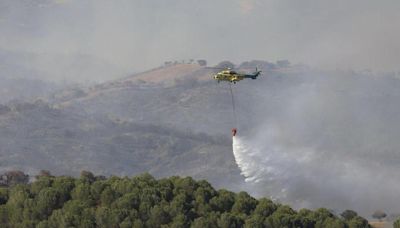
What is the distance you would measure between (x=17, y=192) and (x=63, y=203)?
5.25 m

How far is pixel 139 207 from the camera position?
118000 mm

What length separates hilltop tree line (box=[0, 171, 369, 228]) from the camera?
377ft

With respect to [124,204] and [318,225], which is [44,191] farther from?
[318,225]

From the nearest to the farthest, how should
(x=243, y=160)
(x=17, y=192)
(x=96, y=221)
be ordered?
(x=96, y=221)
(x=17, y=192)
(x=243, y=160)

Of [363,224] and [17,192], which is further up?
[17,192]

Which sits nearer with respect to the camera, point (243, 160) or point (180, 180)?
point (180, 180)

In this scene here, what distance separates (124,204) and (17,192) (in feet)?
40.6

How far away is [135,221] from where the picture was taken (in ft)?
375

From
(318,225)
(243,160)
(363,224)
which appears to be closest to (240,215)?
(318,225)

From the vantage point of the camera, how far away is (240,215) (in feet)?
395

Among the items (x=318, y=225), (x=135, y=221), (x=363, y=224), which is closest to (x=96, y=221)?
(x=135, y=221)

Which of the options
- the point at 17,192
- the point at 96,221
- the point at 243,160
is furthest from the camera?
the point at 243,160

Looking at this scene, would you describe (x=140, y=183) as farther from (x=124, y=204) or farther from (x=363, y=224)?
(x=363, y=224)

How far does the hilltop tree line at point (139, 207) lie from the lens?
115000mm
